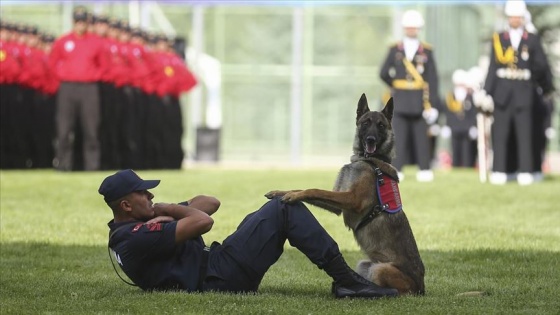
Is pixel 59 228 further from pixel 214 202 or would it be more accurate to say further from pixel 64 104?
pixel 64 104

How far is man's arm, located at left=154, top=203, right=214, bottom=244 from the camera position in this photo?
26.1ft

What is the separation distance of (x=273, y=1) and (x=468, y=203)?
38.4 feet

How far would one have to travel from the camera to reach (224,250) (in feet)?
26.9

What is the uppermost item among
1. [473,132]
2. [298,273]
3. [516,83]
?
[516,83]

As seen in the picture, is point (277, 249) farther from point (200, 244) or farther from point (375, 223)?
point (375, 223)

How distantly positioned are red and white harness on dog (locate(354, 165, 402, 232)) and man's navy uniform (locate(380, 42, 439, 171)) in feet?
44.2

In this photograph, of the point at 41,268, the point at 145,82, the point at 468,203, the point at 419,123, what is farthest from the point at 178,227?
the point at 145,82

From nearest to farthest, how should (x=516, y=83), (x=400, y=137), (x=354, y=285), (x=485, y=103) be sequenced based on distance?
(x=354, y=285) → (x=516, y=83) → (x=400, y=137) → (x=485, y=103)

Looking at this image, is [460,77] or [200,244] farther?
[460,77]

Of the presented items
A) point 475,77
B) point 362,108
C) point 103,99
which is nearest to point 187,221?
point 362,108

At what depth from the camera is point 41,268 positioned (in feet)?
33.6

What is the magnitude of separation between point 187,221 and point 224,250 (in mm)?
341

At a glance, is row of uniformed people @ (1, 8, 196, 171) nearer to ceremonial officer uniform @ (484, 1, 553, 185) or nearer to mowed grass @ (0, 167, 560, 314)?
mowed grass @ (0, 167, 560, 314)

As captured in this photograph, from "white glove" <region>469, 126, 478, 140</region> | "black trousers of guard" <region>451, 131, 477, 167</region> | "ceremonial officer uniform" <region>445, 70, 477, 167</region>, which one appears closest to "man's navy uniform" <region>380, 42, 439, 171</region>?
"ceremonial officer uniform" <region>445, 70, 477, 167</region>
